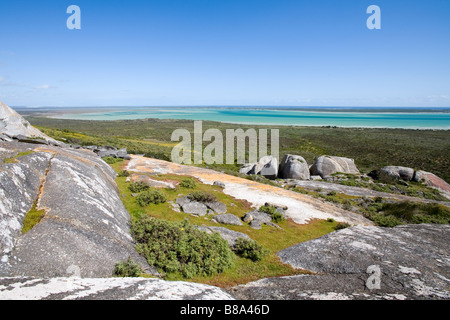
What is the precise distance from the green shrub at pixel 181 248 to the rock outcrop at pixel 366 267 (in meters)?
1.81

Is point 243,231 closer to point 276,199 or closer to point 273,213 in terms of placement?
point 273,213

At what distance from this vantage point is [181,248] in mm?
9984

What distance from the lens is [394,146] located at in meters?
81.0

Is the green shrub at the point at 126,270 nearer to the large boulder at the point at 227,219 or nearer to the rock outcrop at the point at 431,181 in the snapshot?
the large boulder at the point at 227,219

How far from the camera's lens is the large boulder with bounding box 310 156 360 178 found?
42.6 metres

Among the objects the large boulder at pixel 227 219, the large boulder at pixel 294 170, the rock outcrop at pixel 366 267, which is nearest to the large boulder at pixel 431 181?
the large boulder at pixel 294 170

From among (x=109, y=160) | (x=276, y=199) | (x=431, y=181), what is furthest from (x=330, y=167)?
(x=109, y=160)

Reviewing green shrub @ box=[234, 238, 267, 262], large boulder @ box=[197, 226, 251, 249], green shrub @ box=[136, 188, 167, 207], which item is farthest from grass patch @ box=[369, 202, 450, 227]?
green shrub @ box=[136, 188, 167, 207]

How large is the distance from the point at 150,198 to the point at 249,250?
7902mm

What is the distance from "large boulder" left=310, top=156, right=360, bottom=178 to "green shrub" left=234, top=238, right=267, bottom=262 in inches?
1367

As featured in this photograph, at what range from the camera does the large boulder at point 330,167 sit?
42588 mm

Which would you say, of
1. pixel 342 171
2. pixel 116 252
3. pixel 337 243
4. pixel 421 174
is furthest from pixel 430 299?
pixel 421 174

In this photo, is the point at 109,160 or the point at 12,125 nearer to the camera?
the point at 109,160
